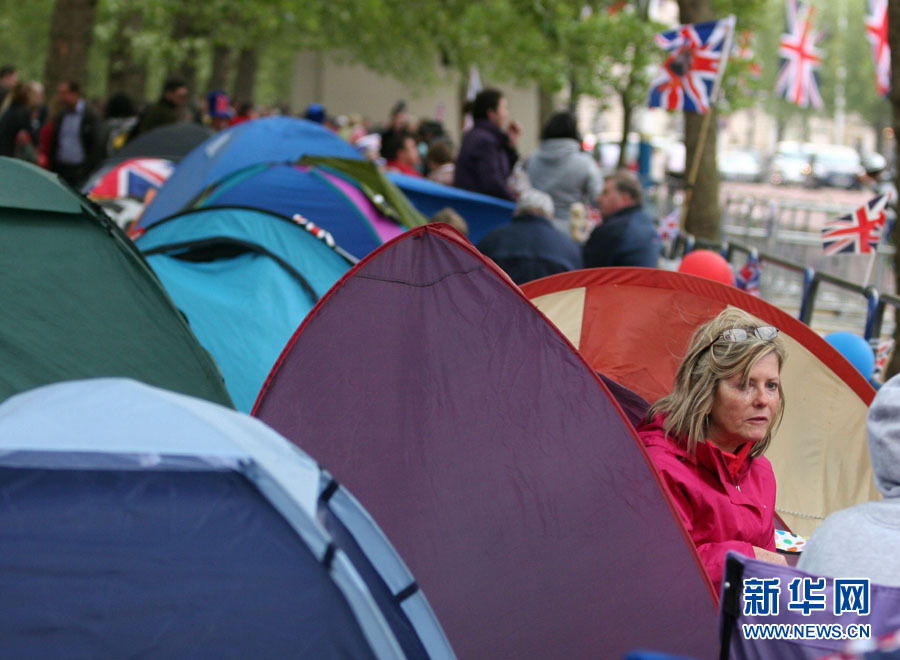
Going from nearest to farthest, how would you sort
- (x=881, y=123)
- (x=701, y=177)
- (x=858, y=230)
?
(x=858, y=230), (x=701, y=177), (x=881, y=123)

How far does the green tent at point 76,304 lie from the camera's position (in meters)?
4.36

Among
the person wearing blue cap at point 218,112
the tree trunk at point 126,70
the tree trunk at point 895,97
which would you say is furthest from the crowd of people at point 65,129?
the tree trunk at point 895,97

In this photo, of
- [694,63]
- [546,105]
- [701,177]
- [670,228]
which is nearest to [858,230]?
[670,228]

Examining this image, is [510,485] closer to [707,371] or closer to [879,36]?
[707,371]

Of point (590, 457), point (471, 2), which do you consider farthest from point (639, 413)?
point (471, 2)

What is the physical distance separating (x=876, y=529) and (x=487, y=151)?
7958 millimetres

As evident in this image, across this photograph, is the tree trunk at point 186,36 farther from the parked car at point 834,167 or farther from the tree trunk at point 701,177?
the parked car at point 834,167

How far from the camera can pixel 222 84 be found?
26.1 metres

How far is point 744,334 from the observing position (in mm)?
3629

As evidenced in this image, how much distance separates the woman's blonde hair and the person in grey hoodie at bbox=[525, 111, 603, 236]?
6.19 m

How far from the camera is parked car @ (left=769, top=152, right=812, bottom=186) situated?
40.0 metres

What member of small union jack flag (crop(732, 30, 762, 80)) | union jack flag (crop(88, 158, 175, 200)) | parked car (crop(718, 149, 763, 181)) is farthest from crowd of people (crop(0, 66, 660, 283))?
parked car (crop(718, 149, 763, 181))

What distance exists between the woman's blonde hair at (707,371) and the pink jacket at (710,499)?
5cm

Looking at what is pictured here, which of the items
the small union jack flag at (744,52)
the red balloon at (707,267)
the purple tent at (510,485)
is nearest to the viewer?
the purple tent at (510,485)
